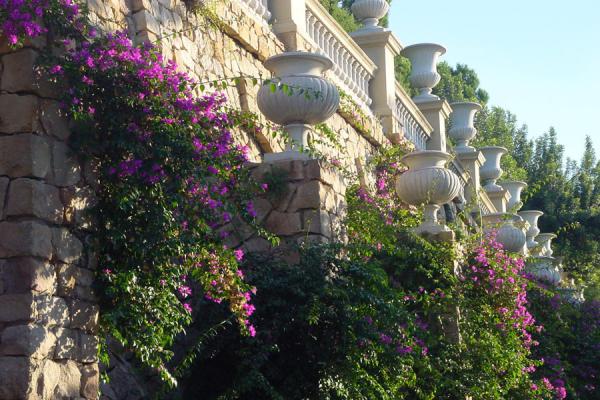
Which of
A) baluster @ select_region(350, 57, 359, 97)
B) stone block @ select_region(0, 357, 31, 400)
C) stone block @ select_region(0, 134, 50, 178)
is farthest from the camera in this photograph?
baluster @ select_region(350, 57, 359, 97)

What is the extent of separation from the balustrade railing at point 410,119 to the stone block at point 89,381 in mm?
7831

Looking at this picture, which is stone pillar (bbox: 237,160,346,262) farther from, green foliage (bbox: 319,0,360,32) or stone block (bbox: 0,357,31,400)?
green foliage (bbox: 319,0,360,32)

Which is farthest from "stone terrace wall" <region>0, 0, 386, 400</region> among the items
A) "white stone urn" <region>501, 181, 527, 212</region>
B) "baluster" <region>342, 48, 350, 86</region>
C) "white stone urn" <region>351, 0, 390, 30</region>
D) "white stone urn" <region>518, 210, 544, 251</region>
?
"white stone urn" <region>518, 210, 544, 251</region>

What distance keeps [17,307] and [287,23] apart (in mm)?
5170

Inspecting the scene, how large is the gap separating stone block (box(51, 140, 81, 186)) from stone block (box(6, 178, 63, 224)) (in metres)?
0.12

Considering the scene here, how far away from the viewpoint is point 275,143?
8930 millimetres

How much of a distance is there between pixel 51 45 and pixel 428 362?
432 centimetres

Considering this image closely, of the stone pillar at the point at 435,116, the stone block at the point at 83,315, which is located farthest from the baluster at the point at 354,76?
the stone block at the point at 83,315

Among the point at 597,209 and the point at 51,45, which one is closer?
the point at 51,45

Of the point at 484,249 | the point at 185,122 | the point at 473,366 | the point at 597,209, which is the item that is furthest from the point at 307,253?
the point at 597,209

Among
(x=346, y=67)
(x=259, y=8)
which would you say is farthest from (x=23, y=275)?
(x=346, y=67)

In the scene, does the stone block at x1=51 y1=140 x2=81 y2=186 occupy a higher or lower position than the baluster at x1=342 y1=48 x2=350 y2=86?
lower

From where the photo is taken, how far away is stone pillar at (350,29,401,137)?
491 inches

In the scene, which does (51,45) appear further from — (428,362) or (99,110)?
(428,362)
